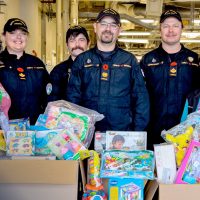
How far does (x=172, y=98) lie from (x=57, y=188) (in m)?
1.33

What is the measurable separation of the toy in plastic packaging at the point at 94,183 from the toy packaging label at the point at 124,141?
Result: 4.9 inches

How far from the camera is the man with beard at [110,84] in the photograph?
240 centimetres

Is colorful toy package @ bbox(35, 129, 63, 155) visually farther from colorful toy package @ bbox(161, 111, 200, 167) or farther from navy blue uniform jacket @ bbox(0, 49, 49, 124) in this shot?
navy blue uniform jacket @ bbox(0, 49, 49, 124)

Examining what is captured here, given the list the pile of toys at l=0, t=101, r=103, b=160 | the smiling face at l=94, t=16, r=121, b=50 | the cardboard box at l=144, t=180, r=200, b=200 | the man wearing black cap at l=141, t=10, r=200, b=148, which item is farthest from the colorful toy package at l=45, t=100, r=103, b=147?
the man wearing black cap at l=141, t=10, r=200, b=148

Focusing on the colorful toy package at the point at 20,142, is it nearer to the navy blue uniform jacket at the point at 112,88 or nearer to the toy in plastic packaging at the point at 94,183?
the toy in plastic packaging at the point at 94,183

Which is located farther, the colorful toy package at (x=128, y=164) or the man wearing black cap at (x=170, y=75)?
the man wearing black cap at (x=170, y=75)

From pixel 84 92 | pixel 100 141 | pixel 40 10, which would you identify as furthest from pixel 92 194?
pixel 40 10

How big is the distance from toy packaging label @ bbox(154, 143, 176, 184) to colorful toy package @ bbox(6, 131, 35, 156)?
0.59m

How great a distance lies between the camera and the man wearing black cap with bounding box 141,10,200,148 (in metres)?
2.54

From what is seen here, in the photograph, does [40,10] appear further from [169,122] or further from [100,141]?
[100,141]

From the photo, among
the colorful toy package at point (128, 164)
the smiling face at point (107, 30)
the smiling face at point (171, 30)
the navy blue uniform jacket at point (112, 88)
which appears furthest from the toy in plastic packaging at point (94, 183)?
the smiling face at point (171, 30)

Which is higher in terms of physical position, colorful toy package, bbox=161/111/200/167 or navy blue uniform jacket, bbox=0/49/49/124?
navy blue uniform jacket, bbox=0/49/49/124

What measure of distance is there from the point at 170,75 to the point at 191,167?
1.15 meters

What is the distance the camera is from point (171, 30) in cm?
254
